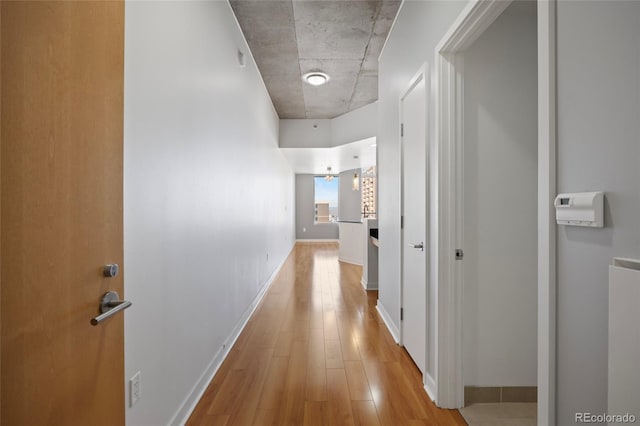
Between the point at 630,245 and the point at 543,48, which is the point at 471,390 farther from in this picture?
the point at 543,48

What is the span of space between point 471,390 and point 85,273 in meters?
2.06

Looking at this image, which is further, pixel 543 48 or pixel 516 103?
pixel 516 103

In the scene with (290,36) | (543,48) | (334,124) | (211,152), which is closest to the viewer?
(543,48)

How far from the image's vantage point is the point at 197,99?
1.90 meters

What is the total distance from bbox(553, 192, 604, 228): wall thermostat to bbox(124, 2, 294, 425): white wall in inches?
58.7

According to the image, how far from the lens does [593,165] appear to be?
2.73 feet

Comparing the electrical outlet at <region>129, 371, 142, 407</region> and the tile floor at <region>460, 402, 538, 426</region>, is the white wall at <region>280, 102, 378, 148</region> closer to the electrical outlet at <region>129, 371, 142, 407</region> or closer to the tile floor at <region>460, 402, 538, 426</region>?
the tile floor at <region>460, 402, 538, 426</region>

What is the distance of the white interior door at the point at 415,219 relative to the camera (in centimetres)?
203

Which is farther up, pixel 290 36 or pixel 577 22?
pixel 290 36

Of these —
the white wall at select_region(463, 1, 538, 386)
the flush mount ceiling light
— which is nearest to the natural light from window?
the flush mount ceiling light

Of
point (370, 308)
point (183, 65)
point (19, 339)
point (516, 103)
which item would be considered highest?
point (183, 65)

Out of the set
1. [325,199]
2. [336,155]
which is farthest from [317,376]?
[325,199]

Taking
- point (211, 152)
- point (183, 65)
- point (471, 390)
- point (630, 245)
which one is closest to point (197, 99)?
point (183, 65)

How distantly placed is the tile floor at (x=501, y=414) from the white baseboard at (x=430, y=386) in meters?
0.16
